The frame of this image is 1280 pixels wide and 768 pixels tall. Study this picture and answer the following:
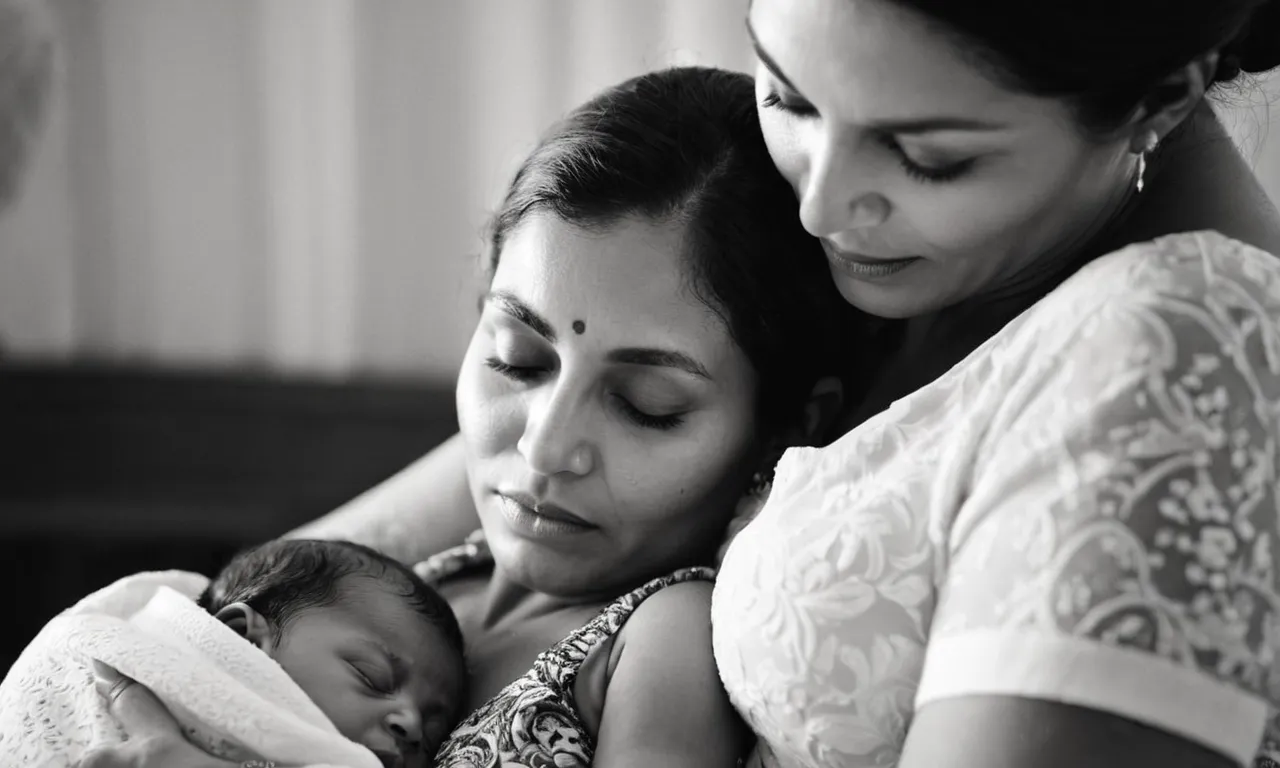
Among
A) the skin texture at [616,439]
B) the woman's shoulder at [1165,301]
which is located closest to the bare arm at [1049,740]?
the woman's shoulder at [1165,301]

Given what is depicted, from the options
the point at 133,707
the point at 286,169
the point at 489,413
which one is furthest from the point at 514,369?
the point at 286,169

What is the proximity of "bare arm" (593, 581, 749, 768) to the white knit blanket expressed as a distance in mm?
A: 218

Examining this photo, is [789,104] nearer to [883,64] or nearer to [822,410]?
[883,64]

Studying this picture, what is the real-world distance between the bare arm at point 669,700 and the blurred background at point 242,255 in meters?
1.67

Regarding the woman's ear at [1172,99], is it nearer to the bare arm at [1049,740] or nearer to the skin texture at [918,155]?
the skin texture at [918,155]

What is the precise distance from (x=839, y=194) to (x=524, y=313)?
37cm

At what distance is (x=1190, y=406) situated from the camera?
2.76 feet

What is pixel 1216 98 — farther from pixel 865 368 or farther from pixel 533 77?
pixel 533 77

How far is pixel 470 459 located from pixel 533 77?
1606 millimetres

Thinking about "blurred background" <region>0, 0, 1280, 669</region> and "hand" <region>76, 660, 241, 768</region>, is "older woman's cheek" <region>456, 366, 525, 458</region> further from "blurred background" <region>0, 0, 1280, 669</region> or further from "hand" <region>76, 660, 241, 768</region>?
"blurred background" <region>0, 0, 1280, 669</region>

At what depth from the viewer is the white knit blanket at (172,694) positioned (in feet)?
3.69

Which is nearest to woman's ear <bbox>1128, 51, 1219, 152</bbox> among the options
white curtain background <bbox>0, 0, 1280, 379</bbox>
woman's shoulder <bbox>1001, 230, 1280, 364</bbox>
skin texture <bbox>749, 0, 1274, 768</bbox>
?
skin texture <bbox>749, 0, 1274, 768</bbox>

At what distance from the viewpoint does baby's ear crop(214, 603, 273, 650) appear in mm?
1255

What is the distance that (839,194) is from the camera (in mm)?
1031
